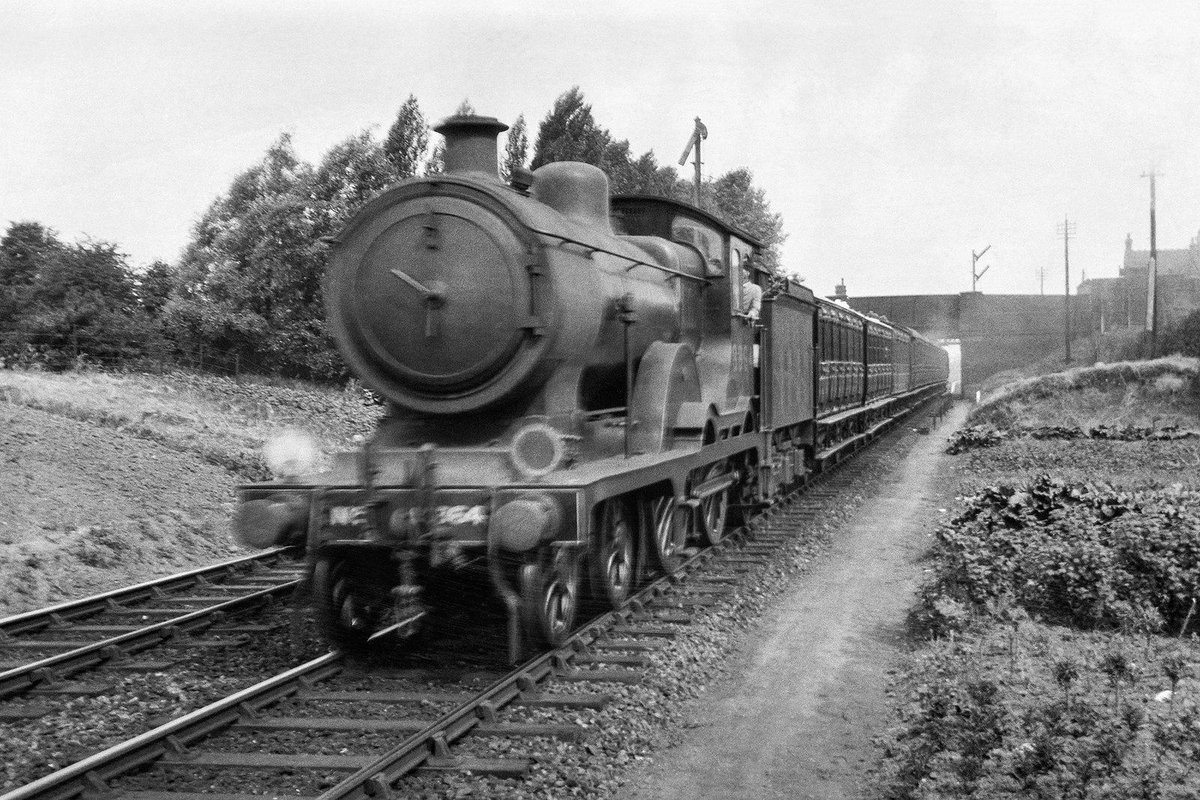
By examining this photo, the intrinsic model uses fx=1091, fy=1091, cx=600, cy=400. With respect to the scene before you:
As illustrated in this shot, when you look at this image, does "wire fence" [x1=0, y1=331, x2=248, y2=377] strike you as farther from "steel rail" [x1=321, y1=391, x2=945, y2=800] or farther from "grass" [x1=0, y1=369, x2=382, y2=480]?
"steel rail" [x1=321, y1=391, x2=945, y2=800]

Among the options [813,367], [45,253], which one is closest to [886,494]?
[813,367]

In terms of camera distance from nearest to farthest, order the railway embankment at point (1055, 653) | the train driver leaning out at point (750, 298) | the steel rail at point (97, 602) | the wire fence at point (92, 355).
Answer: the railway embankment at point (1055, 653)
the steel rail at point (97, 602)
the train driver leaning out at point (750, 298)
the wire fence at point (92, 355)

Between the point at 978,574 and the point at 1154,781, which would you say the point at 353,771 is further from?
the point at 978,574

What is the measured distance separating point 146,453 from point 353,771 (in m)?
10.6

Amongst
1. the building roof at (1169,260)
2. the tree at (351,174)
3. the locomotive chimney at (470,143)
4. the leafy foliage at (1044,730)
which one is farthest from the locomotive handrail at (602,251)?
the building roof at (1169,260)

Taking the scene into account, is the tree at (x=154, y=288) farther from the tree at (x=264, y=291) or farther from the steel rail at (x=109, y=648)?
the steel rail at (x=109, y=648)

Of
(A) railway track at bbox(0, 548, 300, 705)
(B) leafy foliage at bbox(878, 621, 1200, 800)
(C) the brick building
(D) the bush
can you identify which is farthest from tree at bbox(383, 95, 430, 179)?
(C) the brick building

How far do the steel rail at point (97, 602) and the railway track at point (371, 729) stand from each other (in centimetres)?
133

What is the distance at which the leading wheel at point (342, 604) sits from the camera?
6.58 metres

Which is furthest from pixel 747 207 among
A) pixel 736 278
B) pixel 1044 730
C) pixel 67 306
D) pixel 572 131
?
pixel 1044 730

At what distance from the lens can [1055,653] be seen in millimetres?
6410

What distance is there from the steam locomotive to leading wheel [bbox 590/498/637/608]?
0.02 m

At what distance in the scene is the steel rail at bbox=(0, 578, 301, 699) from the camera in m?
6.17

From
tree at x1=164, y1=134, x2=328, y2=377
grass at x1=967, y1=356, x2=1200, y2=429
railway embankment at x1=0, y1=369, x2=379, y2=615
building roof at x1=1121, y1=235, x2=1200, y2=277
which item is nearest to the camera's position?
railway embankment at x1=0, y1=369, x2=379, y2=615
